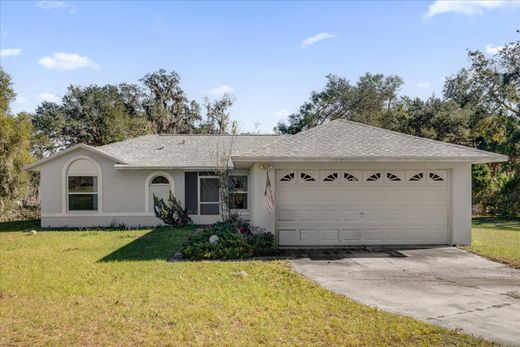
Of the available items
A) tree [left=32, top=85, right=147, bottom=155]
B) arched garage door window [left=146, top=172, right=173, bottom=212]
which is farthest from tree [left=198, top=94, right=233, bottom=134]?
arched garage door window [left=146, top=172, right=173, bottom=212]

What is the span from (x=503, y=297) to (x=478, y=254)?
4280 mm

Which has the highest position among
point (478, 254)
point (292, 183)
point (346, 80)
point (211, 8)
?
point (346, 80)

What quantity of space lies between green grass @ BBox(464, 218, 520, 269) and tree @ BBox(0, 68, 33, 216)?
852 inches

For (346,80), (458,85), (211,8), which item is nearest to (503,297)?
(211,8)

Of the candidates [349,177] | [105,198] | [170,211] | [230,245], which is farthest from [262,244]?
[105,198]

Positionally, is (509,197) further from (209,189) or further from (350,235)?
(209,189)

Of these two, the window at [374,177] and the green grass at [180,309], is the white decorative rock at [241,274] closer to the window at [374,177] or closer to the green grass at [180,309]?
the green grass at [180,309]

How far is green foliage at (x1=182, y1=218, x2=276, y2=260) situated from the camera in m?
10.3

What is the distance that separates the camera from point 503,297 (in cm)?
675

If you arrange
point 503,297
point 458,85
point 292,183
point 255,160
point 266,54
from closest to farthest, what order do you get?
point 503,297
point 255,160
point 292,183
point 266,54
point 458,85

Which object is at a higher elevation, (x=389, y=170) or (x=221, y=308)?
(x=389, y=170)

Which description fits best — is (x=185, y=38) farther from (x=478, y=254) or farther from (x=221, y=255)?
(x=478, y=254)

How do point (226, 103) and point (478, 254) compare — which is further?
point (226, 103)

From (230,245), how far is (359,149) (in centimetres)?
467
